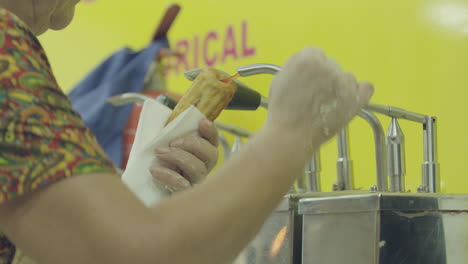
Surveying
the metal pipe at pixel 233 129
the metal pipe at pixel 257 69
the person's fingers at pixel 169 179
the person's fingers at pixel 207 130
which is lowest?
the person's fingers at pixel 169 179

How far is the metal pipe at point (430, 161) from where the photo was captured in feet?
3.10

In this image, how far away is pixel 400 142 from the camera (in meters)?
0.95

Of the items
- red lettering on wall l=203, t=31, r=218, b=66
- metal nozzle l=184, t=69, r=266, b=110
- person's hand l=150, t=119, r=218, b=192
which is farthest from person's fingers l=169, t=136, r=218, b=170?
red lettering on wall l=203, t=31, r=218, b=66

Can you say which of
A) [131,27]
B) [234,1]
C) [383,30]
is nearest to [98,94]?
[131,27]

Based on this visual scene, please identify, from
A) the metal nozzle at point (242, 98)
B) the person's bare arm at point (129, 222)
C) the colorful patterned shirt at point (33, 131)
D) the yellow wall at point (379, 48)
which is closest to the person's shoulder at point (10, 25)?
the colorful patterned shirt at point (33, 131)

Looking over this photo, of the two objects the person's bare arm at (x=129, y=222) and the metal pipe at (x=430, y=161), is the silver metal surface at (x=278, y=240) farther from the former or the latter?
the person's bare arm at (x=129, y=222)

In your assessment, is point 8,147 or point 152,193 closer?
point 8,147

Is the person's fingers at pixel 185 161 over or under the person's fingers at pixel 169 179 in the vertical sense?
→ over

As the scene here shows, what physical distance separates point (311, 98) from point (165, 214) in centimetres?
16

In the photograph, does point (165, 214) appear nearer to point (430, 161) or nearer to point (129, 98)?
point (430, 161)

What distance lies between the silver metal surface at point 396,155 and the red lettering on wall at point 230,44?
2.16ft

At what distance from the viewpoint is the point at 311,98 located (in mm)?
518

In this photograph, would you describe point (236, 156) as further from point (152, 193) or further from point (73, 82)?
point (73, 82)

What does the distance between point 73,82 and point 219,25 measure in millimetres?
659
